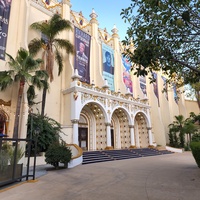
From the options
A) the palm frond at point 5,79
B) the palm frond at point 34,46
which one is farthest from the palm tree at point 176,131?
the palm frond at point 5,79

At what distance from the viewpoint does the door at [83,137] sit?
20.2m

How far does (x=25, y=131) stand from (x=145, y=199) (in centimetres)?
1029

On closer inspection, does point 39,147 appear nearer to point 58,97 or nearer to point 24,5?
point 58,97

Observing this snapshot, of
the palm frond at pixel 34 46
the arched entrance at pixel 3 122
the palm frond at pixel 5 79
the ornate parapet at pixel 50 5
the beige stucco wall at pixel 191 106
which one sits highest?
the ornate parapet at pixel 50 5

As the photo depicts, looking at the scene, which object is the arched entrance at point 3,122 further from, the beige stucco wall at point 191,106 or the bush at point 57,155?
the beige stucco wall at point 191,106

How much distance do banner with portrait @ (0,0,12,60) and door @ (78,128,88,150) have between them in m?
10.7

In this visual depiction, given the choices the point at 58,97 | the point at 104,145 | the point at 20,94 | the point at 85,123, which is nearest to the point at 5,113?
the point at 20,94

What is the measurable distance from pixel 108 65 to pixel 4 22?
13507 mm

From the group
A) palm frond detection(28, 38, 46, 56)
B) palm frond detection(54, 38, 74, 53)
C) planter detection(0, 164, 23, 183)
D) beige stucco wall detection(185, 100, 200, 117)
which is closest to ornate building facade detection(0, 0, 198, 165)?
palm frond detection(28, 38, 46, 56)

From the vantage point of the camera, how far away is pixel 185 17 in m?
4.46

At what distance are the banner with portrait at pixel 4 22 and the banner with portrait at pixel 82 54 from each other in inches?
296

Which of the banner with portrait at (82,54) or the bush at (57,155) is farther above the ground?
the banner with portrait at (82,54)

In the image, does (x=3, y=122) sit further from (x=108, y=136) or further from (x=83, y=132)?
(x=108, y=136)

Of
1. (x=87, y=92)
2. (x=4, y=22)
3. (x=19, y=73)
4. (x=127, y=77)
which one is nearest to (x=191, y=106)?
(x=127, y=77)
